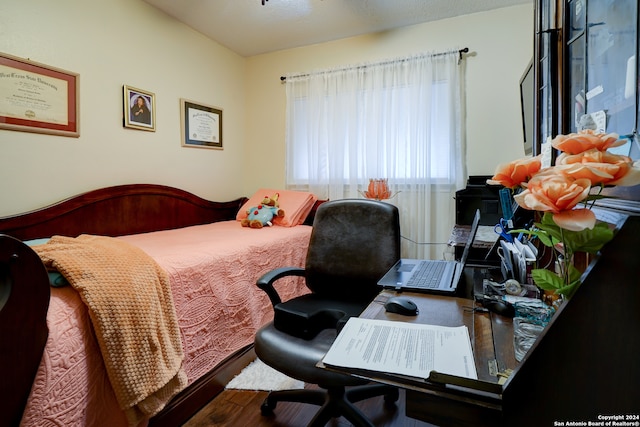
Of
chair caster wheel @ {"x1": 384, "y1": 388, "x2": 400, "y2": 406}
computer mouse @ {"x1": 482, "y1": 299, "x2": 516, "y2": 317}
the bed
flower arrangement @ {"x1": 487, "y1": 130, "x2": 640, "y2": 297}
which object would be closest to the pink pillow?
the bed

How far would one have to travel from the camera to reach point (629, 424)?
485 mm

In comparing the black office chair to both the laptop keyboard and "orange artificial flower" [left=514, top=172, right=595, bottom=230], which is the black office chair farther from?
"orange artificial flower" [left=514, top=172, right=595, bottom=230]

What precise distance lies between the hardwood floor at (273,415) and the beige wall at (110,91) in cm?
164

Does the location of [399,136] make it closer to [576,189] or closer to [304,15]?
[304,15]

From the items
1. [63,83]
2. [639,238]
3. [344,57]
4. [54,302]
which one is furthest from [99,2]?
[639,238]

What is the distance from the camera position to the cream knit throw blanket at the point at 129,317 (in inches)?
45.0

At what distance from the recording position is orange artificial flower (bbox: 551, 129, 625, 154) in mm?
555

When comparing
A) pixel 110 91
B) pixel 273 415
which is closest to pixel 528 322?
pixel 273 415

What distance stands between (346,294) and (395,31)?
2516 millimetres

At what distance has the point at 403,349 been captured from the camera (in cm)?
72

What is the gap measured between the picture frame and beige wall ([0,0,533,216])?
49 millimetres

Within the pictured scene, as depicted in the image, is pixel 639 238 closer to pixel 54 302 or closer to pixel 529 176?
pixel 529 176

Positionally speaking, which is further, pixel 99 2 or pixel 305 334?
pixel 99 2

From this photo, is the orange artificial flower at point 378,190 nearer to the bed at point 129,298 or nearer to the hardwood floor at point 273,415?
the bed at point 129,298
